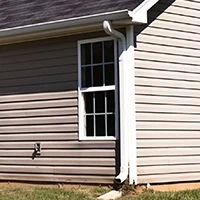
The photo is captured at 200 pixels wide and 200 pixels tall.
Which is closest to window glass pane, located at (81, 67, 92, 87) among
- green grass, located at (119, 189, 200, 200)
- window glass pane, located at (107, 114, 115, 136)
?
window glass pane, located at (107, 114, 115, 136)

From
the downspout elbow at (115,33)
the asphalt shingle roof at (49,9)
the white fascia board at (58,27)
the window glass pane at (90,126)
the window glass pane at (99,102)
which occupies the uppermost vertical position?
the asphalt shingle roof at (49,9)

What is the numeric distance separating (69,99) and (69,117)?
335 mm

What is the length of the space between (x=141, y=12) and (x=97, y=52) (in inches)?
51.3

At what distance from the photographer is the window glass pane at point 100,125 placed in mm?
11727

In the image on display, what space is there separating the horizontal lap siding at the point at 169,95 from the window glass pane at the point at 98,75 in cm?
74

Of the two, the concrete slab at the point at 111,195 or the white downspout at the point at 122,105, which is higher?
the white downspout at the point at 122,105

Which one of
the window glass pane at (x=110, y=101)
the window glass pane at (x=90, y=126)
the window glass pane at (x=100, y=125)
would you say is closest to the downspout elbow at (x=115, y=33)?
the window glass pane at (x=110, y=101)

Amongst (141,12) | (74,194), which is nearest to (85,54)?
(141,12)

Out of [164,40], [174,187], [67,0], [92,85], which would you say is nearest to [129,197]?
[174,187]

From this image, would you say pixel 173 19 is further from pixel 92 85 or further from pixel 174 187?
pixel 174 187

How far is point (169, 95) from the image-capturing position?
472 inches

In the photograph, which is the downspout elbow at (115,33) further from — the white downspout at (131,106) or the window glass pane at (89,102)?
the window glass pane at (89,102)

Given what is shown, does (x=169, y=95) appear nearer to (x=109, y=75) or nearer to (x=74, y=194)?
(x=109, y=75)

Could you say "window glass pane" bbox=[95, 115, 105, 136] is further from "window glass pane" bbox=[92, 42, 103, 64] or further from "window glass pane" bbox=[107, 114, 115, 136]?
"window glass pane" bbox=[92, 42, 103, 64]
